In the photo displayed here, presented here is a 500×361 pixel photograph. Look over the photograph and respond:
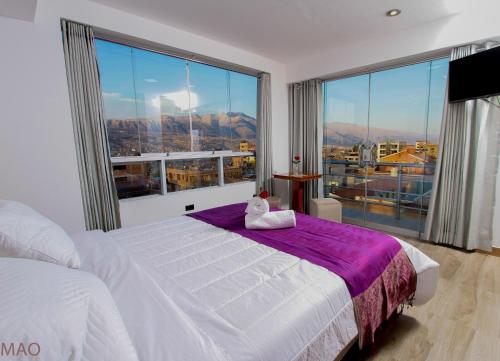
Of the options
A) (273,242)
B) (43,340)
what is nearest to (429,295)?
(273,242)

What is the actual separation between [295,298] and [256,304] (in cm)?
18

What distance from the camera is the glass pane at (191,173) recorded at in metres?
3.36

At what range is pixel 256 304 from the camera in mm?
1061

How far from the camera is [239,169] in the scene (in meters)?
4.16

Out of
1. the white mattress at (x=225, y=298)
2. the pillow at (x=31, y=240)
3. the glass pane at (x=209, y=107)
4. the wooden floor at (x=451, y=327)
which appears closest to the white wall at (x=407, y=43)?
the glass pane at (x=209, y=107)

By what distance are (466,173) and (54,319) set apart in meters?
3.69

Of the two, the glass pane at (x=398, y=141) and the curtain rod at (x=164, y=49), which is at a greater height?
the curtain rod at (x=164, y=49)

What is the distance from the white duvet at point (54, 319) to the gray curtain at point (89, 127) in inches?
71.5

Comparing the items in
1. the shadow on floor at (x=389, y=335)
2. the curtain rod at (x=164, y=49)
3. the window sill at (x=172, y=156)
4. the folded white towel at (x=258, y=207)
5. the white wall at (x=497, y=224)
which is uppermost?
the curtain rod at (x=164, y=49)

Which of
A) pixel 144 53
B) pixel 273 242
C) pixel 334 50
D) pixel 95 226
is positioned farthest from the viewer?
pixel 334 50

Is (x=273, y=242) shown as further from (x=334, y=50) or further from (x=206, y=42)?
(x=334, y=50)

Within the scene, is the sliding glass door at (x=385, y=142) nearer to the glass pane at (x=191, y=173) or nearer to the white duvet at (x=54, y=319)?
the glass pane at (x=191, y=173)

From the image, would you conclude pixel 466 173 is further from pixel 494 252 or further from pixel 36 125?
pixel 36 125

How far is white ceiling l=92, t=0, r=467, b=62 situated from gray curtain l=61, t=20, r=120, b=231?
1.54 ft
